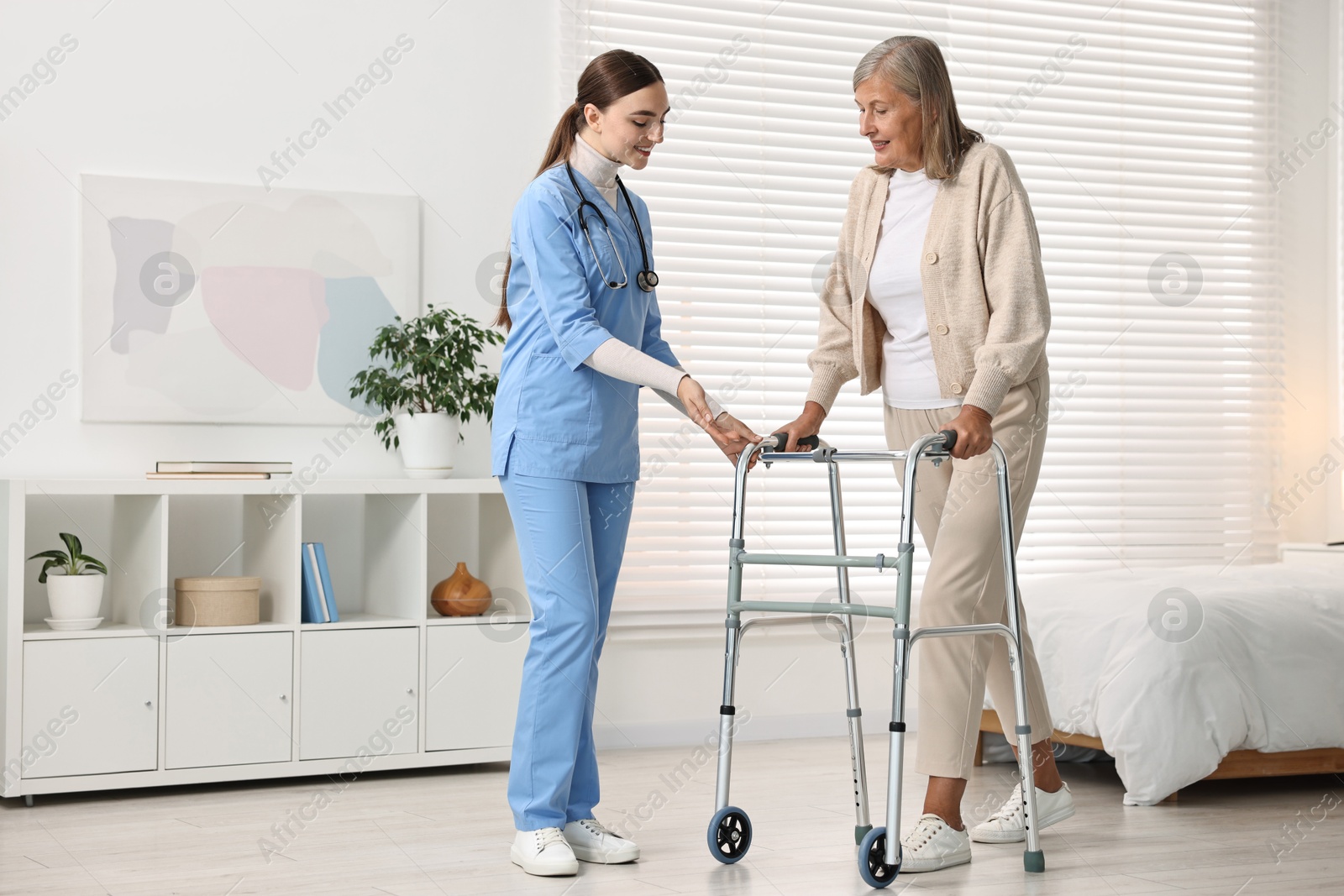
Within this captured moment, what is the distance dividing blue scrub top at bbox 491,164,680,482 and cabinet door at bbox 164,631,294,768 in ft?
4.11

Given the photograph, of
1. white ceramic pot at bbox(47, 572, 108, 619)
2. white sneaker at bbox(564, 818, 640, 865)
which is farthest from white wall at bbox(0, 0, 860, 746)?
white sneaker at bbox(564, 818, 640, 865)

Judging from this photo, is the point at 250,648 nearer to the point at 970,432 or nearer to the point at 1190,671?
the point at 970,432

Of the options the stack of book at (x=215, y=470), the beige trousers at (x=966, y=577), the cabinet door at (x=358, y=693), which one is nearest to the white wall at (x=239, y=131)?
the stack of book at (x=215, y=470)

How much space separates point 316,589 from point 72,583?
604 millimetres

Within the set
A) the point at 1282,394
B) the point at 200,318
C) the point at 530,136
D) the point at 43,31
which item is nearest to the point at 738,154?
the point at 530,136

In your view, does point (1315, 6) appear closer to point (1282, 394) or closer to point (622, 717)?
point (1282, 394)

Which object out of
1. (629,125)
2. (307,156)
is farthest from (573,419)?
(307,156)

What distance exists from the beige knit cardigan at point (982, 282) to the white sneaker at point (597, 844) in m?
1.07

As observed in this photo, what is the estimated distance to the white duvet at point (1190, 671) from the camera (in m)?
3.09

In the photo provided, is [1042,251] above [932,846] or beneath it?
above

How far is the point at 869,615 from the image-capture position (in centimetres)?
212

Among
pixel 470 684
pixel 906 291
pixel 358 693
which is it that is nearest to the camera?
pixel 906 291

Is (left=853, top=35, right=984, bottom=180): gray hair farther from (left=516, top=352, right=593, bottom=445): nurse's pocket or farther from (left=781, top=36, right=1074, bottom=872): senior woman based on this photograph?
(left=516, top=352, right=593, bottom=445): nurse's pocket

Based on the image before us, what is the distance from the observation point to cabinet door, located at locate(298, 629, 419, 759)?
11.4ft
